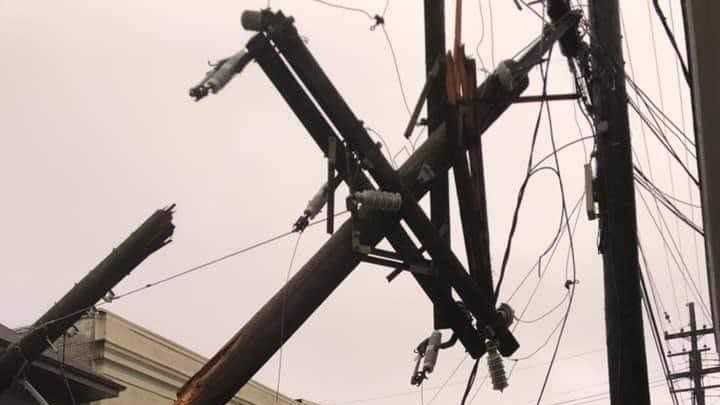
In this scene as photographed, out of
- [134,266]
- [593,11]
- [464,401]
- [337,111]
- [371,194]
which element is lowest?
[464,401]

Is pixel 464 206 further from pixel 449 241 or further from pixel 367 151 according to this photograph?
pixel 367 151

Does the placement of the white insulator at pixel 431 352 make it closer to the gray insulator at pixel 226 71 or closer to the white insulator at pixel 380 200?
the white insulator at pixel 380 200

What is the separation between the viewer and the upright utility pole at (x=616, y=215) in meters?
8.45

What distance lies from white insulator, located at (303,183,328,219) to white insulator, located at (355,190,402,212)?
19.4 inches

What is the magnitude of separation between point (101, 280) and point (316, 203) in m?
3.68

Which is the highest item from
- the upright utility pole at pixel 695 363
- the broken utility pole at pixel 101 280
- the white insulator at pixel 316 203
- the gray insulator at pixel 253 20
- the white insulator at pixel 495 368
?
the upright utility pole at pixel 695 363

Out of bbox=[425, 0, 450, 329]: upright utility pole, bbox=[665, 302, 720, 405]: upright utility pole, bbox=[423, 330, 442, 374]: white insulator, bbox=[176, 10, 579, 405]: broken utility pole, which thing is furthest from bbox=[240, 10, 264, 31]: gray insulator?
bbox=[665, 302, 720, 405]: upright utility pole

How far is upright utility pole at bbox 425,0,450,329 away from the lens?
22.4 ft

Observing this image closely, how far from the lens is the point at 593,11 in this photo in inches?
380

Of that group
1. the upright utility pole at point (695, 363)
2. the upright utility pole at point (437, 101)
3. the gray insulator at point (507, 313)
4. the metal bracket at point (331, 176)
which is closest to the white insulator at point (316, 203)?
the metal bracket at point (331, 176)

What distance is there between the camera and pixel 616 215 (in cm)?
891

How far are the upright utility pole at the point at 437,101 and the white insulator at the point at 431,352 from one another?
168 millimetres

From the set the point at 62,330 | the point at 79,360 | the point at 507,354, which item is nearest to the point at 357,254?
the point at 507,354

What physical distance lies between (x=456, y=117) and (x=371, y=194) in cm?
102
